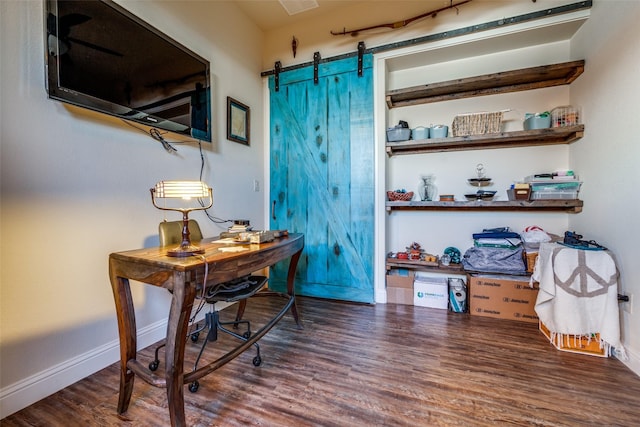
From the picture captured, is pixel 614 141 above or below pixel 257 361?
above

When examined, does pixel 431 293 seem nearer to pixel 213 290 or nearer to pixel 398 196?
pixel 398 196

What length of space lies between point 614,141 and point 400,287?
192 cm

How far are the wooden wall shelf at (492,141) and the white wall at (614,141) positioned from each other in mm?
150

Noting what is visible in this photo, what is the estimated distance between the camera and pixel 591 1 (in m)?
2.00

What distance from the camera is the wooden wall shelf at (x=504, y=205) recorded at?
216cm

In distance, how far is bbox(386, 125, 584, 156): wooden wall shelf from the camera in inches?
86.5

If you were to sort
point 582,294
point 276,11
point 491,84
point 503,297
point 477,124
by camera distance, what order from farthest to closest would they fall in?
point 276,11
point 491,84
point 477,124
point 503,297
point 582,294

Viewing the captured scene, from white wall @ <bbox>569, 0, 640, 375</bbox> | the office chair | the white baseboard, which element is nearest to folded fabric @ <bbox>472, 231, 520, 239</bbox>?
white wall @ <bbox>569, 0, 640, 375</bbox>

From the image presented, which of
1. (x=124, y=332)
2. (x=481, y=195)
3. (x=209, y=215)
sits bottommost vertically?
(x=124, y=332)

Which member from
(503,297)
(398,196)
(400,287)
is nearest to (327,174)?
(398,196)

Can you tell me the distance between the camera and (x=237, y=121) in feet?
8.82

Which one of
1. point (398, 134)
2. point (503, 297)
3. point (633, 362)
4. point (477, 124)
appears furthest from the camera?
point (398, 134)

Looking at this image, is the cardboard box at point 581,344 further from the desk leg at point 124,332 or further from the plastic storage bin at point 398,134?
the desk leg at point 124,332

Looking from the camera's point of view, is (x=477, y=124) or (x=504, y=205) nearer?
(x=504, y=205)
